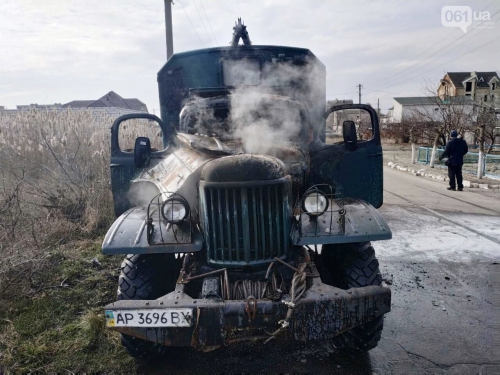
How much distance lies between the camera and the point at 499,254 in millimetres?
5738

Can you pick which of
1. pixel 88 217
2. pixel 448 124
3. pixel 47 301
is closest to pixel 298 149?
pixel 47 301

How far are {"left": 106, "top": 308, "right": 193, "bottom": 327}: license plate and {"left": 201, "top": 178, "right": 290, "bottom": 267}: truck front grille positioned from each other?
54cm

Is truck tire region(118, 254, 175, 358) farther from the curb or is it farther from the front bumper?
the curb

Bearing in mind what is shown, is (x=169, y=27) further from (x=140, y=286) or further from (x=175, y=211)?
(x=140, y=286)

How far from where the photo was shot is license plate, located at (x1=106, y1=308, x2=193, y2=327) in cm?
257

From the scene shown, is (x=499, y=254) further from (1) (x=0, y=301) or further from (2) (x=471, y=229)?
(1) (x=0, y=301)

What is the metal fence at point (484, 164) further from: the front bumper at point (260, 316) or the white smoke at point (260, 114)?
the front bumper at point (260, 316)

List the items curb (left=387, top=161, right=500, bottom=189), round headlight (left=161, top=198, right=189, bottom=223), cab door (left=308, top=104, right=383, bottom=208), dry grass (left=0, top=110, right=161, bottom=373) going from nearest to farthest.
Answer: round headlight (left=161, top=198, right=189, bottom=223) < dry grass (left=0, top=110, right=161, bottom=373) < cab door (left=308, top=104, right=383, bottom=208) < curb (left=387, top=161, right=500, bottom=189)

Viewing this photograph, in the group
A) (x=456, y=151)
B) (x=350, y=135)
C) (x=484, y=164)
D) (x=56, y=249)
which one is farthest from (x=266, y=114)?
(x=484, y=164)

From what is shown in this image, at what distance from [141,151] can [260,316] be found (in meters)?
2.86

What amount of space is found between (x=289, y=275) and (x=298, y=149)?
1518 millimetres

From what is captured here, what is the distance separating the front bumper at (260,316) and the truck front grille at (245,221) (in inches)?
16.7

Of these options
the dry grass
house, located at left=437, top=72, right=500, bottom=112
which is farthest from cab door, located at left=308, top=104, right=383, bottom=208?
house, located at left=437, top=72, right=500, bottom=112

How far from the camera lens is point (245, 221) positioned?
112 inches
